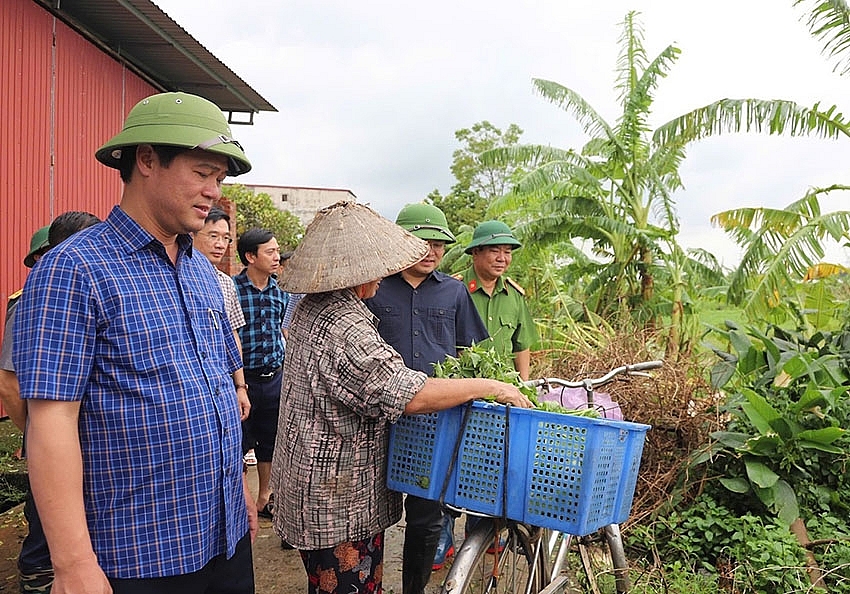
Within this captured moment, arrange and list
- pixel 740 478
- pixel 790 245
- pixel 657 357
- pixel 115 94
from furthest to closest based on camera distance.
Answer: pixel 115 94 → pixel 790 245 → pixel 657 357 → pixel 740 478

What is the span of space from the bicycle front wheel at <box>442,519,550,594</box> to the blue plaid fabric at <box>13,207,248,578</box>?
81 cm

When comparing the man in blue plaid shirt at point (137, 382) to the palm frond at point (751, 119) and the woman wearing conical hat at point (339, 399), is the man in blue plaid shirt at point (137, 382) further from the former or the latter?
the palm frond at point (751, 119)

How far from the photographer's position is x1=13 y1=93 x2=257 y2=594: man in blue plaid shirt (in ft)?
5.94

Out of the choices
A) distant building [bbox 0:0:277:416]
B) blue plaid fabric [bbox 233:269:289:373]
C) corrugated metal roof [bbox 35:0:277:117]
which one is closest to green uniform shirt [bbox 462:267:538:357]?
blue plaid fabric [bbox 233:269:289:373]

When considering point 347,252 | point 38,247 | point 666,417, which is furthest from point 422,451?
point 666,417

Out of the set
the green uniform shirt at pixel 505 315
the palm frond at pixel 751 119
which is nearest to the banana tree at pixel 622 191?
the palm frond at pixel 751 119

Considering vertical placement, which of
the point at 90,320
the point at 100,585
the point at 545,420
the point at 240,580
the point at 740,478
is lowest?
the point at 740,478

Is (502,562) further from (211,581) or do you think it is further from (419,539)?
(211,581)

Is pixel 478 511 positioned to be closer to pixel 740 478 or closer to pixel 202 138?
pixel 202 138

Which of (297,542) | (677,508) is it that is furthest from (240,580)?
(677,508)

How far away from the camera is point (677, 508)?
16.5ft

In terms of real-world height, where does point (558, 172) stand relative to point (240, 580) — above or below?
above

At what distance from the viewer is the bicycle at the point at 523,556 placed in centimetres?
254

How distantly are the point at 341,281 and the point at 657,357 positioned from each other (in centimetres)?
421
